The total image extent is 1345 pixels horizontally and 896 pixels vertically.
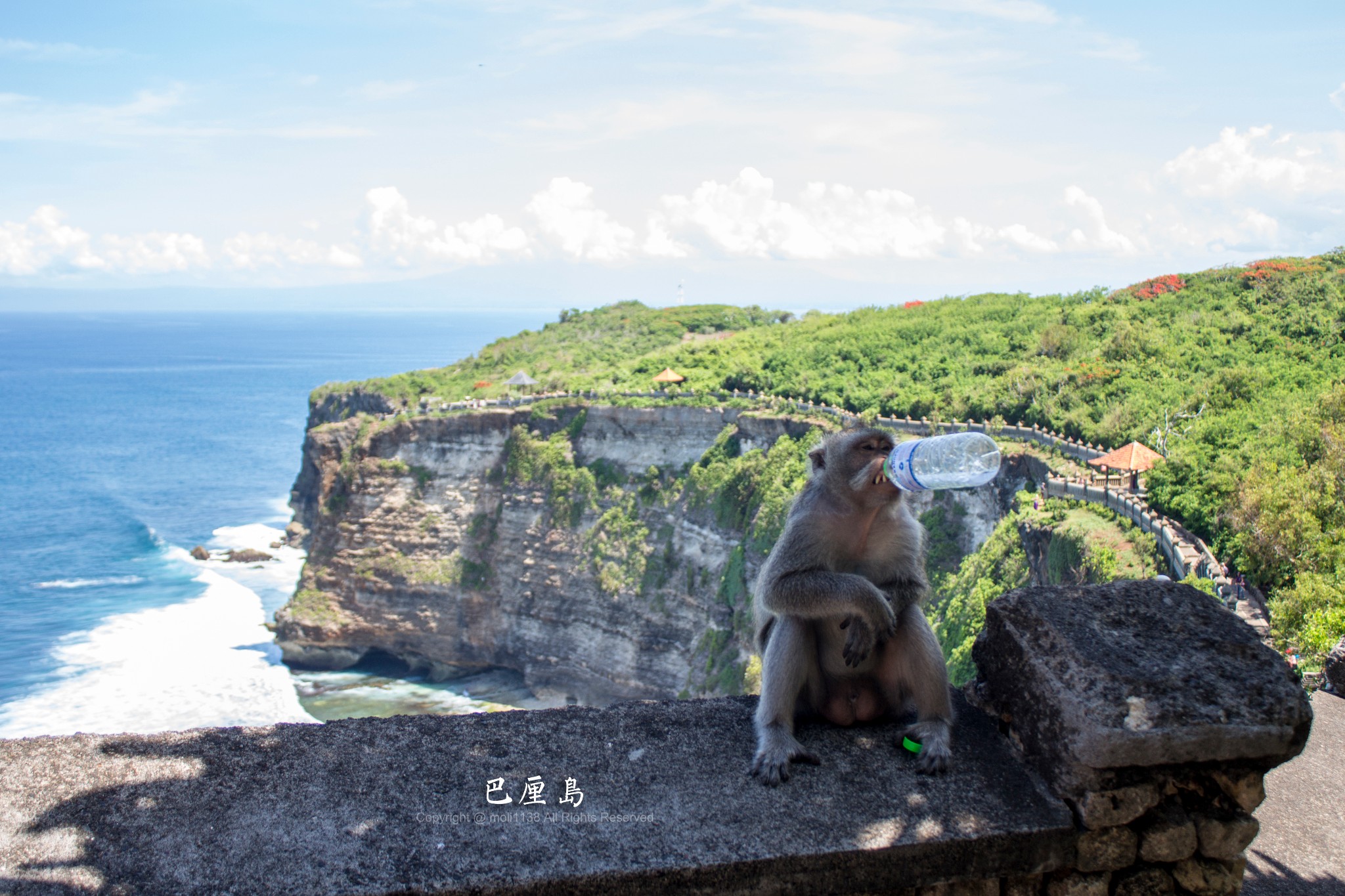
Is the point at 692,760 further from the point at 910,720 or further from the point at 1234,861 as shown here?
the point at 1234,861

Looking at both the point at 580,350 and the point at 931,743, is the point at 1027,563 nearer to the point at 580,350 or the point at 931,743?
the point at 931,743

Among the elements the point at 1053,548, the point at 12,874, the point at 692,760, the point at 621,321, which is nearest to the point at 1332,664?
the point at 692,760

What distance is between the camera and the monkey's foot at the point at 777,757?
384 cm

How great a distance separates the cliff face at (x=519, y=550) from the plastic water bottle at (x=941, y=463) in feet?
115

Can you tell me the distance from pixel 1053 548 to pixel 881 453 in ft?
72.5

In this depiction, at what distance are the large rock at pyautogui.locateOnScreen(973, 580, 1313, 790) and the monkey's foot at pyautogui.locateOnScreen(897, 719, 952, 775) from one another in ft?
0.99

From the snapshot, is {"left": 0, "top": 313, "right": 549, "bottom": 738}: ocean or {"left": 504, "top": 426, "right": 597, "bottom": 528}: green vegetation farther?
{"left": 504, "top": 426, "right": 597, "bottom": 528}: green vegetation

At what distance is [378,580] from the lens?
44.4 metres

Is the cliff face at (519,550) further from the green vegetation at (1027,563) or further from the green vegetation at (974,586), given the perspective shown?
the green vegetation at (1027,563)

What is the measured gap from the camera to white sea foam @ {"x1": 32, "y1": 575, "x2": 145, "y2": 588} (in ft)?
181

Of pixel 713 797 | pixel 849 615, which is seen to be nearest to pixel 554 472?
pixel 849 615

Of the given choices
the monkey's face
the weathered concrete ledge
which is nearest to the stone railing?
the weathered concrete ledge

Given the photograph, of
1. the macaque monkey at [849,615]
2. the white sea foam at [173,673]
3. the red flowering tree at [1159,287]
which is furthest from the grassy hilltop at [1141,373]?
the white sea foam at [173,673]

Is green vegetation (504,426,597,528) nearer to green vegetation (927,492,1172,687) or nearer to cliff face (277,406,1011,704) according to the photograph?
cliff face (277,406,1011,704)
